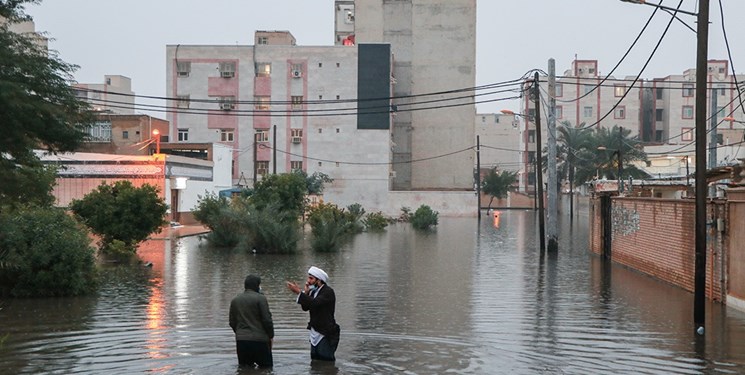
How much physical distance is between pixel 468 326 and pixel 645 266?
11.8 metres

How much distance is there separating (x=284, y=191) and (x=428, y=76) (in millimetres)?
52583

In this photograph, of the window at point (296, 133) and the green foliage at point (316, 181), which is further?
the window at point (296, 133)

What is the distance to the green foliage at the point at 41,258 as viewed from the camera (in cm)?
1936

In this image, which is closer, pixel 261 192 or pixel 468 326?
pixel 468 326

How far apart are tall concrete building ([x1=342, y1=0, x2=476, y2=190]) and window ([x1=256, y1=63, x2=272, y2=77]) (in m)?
14.9

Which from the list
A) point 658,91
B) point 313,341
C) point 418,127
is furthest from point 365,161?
point 313,341

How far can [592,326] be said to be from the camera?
16250mm

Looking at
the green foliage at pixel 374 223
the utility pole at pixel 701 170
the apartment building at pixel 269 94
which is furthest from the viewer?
the apartment building at pixel 269 94

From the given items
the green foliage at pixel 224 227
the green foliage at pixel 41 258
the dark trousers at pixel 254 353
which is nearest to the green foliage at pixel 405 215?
the green foliage at pixel 224 227

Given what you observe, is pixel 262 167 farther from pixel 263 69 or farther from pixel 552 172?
pixel 552 172

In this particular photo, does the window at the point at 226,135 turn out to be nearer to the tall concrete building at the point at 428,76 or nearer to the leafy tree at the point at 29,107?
the tall concrete building at the point at 428,76

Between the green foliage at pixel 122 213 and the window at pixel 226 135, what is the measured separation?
5165 centimetres

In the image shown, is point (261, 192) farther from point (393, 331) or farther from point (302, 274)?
point (393, 331)

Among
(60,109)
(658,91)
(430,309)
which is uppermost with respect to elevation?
(658,91)
